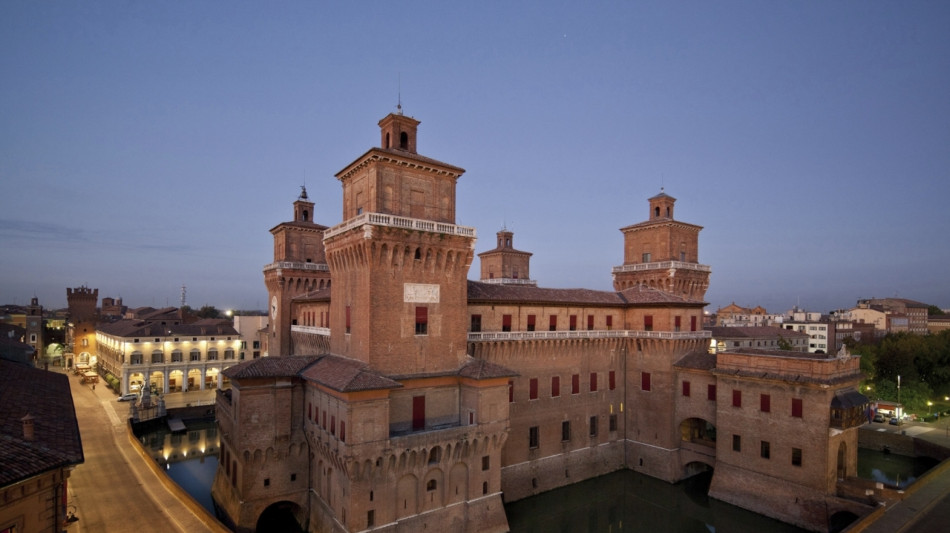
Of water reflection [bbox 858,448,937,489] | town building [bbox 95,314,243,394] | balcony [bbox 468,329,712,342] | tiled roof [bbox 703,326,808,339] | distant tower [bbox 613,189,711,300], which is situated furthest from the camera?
tiled roof [bbox 703,326,808,339]

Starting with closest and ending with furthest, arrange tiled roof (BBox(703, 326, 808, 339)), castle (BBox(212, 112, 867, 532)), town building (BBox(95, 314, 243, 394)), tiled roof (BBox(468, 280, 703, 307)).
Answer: castle (BBox(212, 112, 867, 532)), tiled roof (BBox(468, 280, 703, 307)), town building (BBox(95, 314, 243, 394)), tiled roof (BBox(703, 326, 808, 339))

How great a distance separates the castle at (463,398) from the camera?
29219 mm

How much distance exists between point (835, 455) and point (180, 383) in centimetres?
7819

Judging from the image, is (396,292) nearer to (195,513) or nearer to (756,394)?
(195,513)

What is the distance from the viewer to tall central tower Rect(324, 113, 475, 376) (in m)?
29.9

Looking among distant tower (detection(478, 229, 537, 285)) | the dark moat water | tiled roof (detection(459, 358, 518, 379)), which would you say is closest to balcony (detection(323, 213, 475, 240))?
tiled roof (detection(459, 358, 518, 379))

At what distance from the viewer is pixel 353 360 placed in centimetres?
3103

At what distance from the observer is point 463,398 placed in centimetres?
3259

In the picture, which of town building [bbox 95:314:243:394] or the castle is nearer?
the castle

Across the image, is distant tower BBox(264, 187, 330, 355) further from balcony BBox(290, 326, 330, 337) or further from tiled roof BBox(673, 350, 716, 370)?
tiled roof BBox(673, 350, 716, 370)

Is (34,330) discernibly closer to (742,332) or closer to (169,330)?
(169,330)

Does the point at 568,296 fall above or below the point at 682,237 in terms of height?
below

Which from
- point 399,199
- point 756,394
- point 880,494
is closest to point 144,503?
point 399,199

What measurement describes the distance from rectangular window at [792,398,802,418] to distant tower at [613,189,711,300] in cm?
1532
